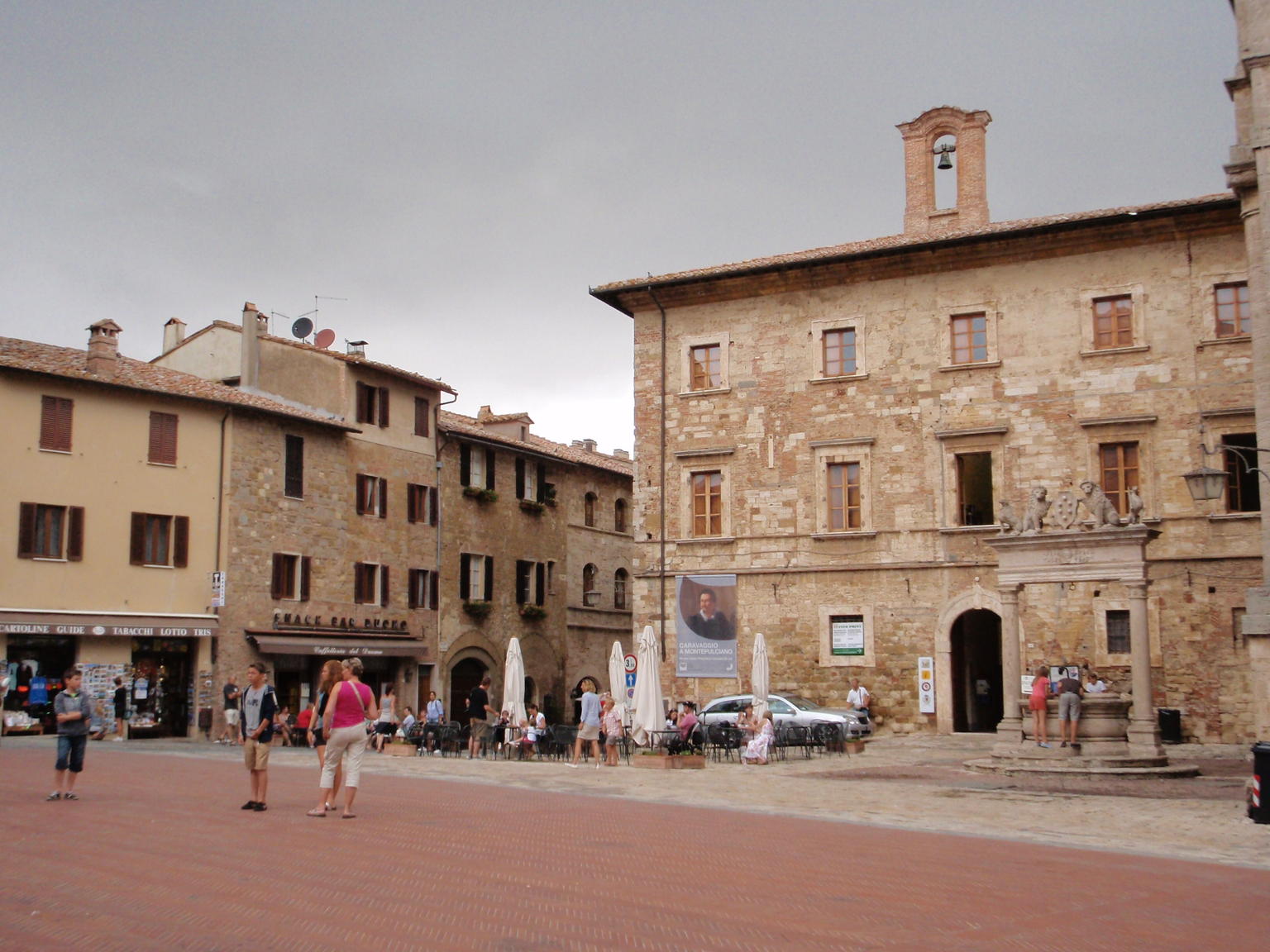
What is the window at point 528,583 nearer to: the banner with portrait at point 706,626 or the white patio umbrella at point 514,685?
the banner with portrait at point 706,626

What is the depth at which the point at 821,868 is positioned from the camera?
427 inches

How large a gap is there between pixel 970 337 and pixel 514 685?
13.6 metres

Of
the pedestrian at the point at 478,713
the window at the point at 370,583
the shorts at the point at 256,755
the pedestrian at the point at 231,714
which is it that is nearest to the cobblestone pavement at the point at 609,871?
the shorts at the point at 256,755

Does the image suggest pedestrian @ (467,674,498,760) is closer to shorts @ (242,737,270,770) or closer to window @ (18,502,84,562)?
window @ (18,502,84,562)

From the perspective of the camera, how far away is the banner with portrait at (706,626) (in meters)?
33.3

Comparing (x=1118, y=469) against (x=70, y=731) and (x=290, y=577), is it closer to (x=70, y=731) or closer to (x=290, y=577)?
(x=290, y=577)

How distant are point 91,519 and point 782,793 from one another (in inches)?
813

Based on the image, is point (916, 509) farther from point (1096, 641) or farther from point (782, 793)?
point (782, 793)

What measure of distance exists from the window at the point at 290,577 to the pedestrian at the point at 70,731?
2087 cm

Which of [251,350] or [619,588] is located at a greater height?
[251,350]

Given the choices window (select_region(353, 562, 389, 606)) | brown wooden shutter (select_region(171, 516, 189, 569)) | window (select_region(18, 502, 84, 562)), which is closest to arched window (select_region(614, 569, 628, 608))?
window (select_region(353, 562, 389, 606))

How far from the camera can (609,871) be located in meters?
10.3

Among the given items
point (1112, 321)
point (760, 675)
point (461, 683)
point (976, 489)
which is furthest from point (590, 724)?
point (461, 683)

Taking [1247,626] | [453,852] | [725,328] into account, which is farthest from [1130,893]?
[725,328]
